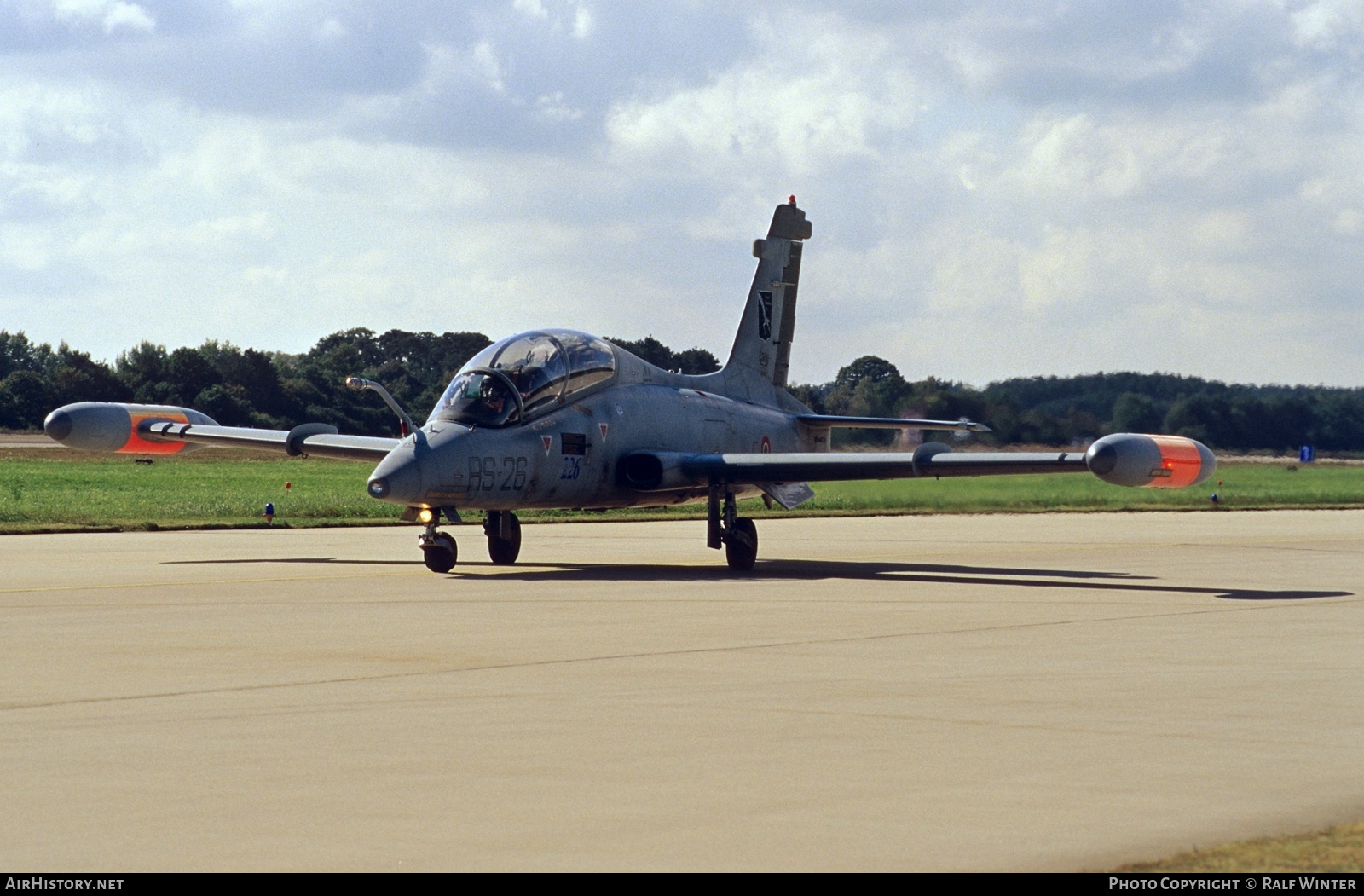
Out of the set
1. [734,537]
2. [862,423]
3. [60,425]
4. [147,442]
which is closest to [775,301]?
[862,423]

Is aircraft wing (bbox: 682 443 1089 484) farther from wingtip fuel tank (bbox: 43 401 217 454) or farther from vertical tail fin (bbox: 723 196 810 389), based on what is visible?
wingtip fuel tank (bbox: 43 401 217 454)

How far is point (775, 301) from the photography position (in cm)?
3119

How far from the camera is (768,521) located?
132 feet

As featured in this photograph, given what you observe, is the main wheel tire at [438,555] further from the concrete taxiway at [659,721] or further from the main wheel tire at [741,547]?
the main wheel tire at [741,547]

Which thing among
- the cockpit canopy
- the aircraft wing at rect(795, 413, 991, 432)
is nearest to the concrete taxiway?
the cockpit canopy

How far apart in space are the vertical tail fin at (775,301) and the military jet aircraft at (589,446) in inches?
15.8

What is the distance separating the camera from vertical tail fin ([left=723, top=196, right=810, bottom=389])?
100ft

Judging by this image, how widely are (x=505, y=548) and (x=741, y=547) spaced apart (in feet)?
11.4

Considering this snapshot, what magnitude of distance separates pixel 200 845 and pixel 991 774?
3.81m

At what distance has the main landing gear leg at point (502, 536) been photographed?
24.7 meters

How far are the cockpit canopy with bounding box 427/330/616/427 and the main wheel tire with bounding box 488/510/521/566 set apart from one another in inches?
88.6

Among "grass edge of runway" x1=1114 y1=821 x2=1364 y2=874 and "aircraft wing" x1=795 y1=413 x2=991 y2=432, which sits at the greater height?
"aircraft wing" x1=795 y1=413 x2=991 y2=432

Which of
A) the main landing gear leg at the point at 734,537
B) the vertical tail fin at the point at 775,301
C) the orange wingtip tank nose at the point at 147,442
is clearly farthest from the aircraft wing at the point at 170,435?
the vertical tail fin at the point at 775,301

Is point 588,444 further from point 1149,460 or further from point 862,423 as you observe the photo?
point 1149,460
